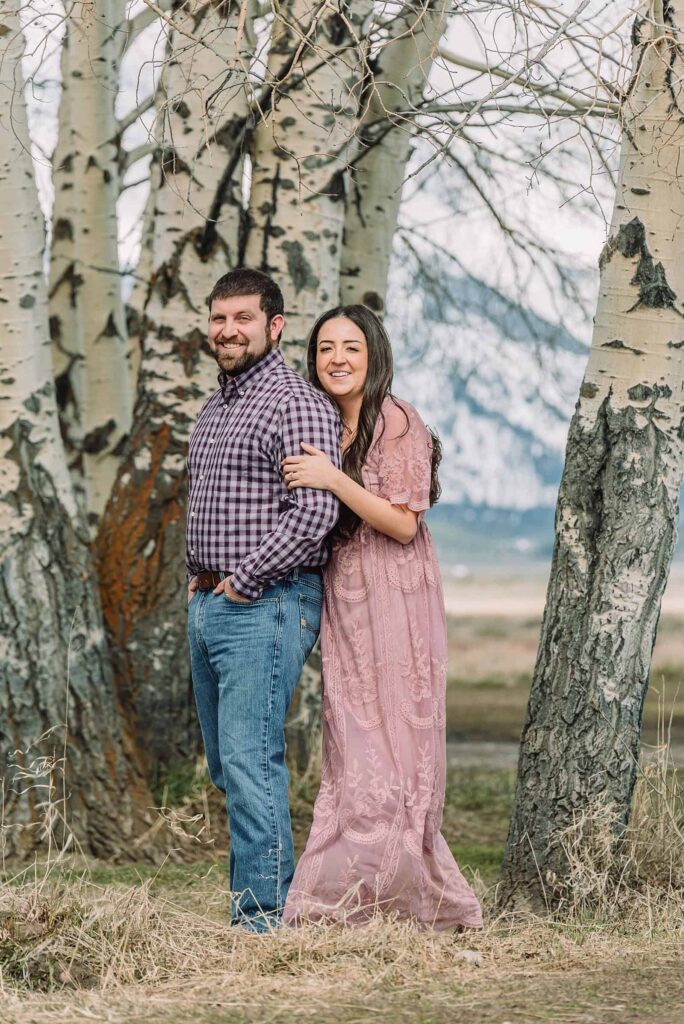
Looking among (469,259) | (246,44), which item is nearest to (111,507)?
(246,44)

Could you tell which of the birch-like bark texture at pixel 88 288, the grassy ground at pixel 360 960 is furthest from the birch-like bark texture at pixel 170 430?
the grassy ground at pixel 360 960

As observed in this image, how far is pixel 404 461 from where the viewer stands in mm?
3777

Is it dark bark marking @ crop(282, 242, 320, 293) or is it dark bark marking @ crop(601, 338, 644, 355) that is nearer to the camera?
dark bark marking @ crop(601, 338, 644, 355)

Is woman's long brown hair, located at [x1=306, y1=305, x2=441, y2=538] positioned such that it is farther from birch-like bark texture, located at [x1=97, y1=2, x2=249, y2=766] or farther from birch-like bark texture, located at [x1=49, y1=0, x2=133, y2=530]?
birch-like bark texture, located at [x1=49, y1=0, x2=133, y2=530]

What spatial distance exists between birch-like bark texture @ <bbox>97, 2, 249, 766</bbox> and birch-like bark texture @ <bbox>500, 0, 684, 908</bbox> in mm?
2167

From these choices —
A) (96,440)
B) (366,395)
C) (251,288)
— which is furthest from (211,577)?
(96,440)

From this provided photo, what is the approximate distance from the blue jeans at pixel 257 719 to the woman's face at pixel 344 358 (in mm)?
586

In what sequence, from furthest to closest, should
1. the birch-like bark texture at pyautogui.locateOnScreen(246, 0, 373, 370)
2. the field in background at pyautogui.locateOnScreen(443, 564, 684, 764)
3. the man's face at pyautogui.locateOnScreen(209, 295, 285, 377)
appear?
the field in background at pyautogui.locateOnScreen(443, 564, 684, 764) → the birch-like bark texture at pyautogui.locateOnScreen(246, 0, 373, 370) → the man's face at pyautogui.locateOnScreen(209, 295, 285, 377)

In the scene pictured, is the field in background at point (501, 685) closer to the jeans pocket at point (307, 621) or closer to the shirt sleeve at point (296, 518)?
the jeans pocket at point (307, 621)

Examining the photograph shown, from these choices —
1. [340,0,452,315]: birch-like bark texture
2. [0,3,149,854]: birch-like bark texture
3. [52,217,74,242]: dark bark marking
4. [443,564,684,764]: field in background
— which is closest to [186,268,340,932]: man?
[443,564,684,764]: field in background

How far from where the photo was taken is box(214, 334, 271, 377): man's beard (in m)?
3.79

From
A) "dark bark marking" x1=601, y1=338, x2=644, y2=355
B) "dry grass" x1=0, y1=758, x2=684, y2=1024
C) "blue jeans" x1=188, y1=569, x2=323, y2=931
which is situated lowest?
"dry grass" x1=0, y1=758, x2=684, y2=1024

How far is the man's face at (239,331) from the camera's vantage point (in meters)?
3.78

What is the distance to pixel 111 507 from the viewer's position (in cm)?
610
